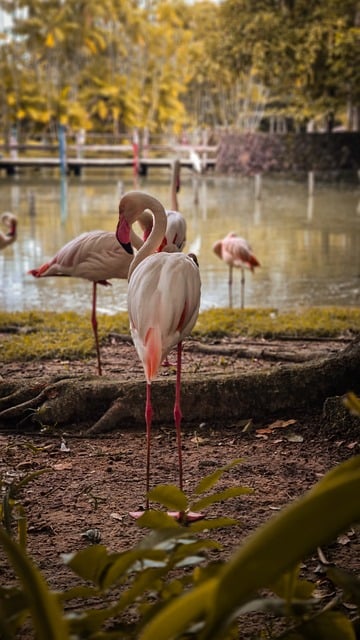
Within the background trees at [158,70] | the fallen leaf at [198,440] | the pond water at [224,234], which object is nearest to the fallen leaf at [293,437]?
the fallen leaf at [198,440]

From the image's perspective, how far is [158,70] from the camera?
206 ft

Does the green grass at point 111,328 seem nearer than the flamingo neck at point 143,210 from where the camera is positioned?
No


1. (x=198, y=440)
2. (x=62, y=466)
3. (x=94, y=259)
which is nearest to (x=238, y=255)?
(x=94, y=259)

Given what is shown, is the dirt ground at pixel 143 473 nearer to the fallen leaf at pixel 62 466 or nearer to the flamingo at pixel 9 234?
the fallen leaf at pixel 62 466

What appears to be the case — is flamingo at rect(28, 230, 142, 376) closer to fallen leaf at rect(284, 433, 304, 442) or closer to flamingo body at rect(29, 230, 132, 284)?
flamingo body at rect(29, 230, 132, 284)

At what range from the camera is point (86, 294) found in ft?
34.6

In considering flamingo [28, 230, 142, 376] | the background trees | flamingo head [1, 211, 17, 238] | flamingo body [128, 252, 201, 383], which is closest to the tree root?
flamingo body [128, 252, 201, 383]

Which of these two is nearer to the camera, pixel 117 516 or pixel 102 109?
pixel 117 516

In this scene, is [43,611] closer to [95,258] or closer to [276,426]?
[276,426]

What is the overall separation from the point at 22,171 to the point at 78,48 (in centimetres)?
1453

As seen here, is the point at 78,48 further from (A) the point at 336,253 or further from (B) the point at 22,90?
(A) the point at 336,253

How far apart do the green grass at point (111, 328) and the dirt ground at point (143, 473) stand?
73.4 inches

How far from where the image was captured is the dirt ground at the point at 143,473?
3119 mm

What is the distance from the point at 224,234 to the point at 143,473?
13592 mm
